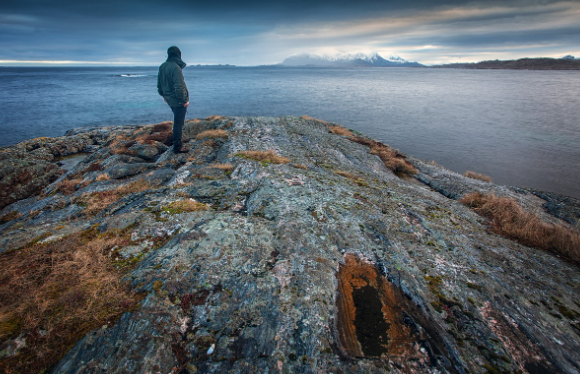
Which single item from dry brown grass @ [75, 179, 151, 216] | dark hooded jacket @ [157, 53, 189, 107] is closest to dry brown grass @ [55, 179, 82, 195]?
dry brown grass @ [75, 179, 151, 216]

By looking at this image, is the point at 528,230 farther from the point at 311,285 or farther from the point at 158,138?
the point at 158,138

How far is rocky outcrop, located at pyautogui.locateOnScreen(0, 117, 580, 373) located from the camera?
366 centimetres

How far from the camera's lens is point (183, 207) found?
730cm

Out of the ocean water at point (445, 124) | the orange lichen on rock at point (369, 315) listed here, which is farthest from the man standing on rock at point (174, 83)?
the ocean water at point (445, 124)

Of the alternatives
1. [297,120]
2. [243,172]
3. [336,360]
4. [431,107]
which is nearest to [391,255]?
[336,360]

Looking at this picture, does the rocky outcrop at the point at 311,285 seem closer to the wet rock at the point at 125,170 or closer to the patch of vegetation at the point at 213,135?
the wet rock at the point at 125,170

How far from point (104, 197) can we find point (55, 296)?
6544mm

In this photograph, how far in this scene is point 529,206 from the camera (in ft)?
40.0

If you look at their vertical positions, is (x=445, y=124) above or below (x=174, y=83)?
below

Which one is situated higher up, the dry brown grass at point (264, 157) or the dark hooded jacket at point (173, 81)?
the dark hooded jacket at point (173, 81)

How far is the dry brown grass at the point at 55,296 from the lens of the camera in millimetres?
3289

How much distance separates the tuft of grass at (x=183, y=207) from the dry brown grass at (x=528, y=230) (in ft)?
33.0

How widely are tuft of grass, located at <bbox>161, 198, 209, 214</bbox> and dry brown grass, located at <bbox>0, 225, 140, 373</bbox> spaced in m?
1.76

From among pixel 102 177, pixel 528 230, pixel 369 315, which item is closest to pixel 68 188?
pixel 102 177
